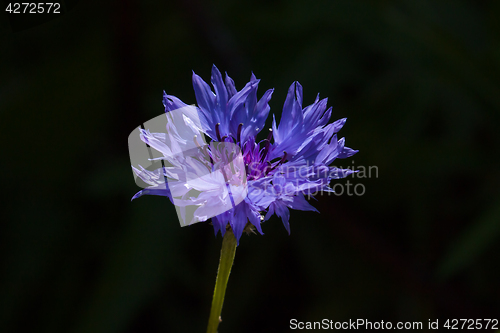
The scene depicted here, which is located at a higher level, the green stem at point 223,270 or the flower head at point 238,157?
the flower head at point 238,157

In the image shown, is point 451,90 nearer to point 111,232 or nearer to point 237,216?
point 237,216

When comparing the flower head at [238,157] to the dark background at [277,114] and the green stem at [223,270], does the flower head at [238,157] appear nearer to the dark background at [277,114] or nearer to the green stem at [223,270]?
the green stem at [223,270]

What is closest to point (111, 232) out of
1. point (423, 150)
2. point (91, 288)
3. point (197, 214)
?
point (91, 288)

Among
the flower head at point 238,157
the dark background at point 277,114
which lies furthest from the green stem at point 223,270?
the dark background at point 277,114

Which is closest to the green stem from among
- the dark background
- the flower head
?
the flower head

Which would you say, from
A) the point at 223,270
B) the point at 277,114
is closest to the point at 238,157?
the point at 223,270

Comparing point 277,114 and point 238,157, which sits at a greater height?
point 277,114

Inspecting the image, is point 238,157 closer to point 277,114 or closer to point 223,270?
point 223,270
